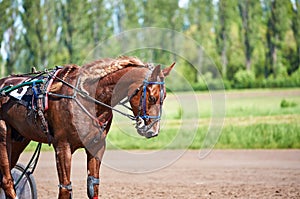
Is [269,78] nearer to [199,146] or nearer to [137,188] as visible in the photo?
[199,146]

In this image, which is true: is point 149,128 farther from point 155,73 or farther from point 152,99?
point 155,73

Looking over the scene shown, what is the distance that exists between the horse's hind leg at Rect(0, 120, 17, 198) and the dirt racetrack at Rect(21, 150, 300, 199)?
1985mm

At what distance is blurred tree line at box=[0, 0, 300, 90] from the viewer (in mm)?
23031

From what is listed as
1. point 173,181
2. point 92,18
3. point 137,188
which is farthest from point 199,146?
point 92,18

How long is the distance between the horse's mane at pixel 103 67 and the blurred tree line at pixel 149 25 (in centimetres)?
1680

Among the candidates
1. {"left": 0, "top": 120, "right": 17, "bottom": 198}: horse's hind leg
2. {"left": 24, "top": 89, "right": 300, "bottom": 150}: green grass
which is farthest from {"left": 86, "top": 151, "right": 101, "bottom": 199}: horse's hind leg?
{"left": 24, "top": 89, "right": 300, "bottom": 150}: green grass

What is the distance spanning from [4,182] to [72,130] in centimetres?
104

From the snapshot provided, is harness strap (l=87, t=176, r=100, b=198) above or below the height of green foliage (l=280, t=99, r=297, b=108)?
below

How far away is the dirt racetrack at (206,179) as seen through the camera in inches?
297

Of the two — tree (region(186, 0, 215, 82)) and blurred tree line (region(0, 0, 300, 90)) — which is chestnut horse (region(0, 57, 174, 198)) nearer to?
blurred tree line (region(0, 0, 300, 90))

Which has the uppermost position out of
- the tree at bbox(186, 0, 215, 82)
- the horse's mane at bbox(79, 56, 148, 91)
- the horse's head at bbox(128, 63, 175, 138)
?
the tree at bbox(186, 0, 215, 82)

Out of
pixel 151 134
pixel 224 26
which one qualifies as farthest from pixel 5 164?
pixel 224 26

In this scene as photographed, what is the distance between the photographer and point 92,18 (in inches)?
941

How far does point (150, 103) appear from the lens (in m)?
4.79
